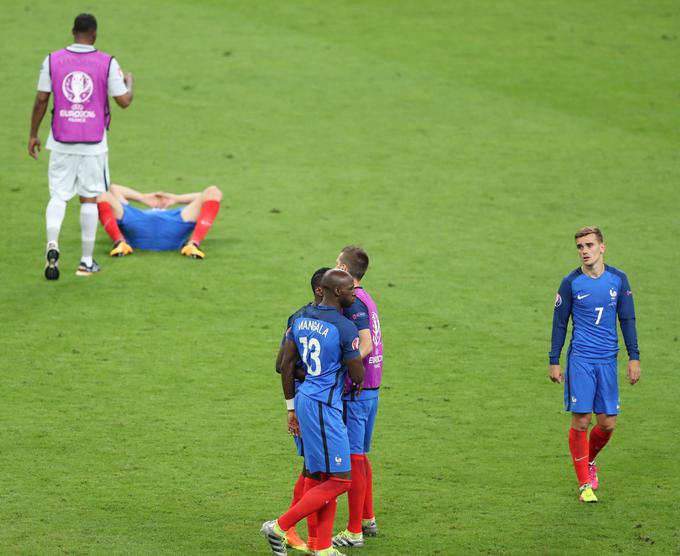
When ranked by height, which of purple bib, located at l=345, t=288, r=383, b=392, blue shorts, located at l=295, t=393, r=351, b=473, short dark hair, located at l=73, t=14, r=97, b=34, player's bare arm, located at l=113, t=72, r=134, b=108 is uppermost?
short dark hair, located at l=73, t=14, r=97, b=34

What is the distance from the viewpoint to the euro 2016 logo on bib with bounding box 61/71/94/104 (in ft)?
40.4

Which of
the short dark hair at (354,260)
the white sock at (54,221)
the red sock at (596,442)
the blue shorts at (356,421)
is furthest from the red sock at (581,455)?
the white sock at (54,221)

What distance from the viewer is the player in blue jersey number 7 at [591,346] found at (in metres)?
8.55

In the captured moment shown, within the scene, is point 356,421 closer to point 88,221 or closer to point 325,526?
point 325,526

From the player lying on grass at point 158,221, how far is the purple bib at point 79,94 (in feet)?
4.49

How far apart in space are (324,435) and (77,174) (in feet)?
20.3

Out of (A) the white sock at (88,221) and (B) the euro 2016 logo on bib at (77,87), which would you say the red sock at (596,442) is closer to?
(A) the white sock at (88,221)

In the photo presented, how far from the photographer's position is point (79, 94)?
1235cm

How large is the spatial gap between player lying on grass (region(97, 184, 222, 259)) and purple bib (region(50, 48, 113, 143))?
137 centimetres

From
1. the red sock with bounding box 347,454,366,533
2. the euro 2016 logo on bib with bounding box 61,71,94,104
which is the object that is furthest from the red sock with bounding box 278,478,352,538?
the euro 2016 logo on bib with bounding box 61,71,94,104

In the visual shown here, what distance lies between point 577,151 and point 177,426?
10233 mm

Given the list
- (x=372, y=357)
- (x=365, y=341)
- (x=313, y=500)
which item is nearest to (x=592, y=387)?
(x=372, y=357)

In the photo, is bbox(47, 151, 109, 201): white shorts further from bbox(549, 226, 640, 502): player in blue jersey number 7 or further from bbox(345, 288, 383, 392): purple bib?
bbox(549, 226, 640, 502): player in blue jersey number 7

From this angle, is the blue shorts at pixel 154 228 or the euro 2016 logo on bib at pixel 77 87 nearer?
the euro 2016 logo on bib at pixel 77 87
